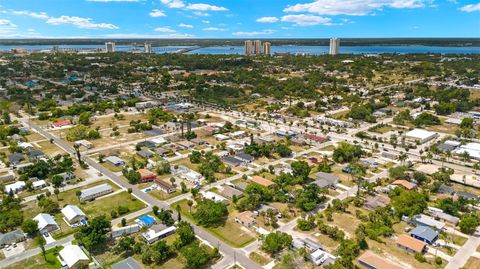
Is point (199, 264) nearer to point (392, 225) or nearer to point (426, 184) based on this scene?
point (392, 225)

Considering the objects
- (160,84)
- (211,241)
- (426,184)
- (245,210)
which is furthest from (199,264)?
(160,84)

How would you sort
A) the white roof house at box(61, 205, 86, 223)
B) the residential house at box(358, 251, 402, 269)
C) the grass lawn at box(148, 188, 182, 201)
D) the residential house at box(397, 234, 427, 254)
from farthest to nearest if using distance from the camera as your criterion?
the grass lawn at box(148, 188, 182, 201)
the white roof house at box(61, 205, 86, 223)
the residential house at box(397, 234, 427, 254)
the residential house at box(358, 251, 402, 269)

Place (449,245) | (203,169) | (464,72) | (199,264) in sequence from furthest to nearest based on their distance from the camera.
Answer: (464,72) → (203,169) → (449,245) → (199,264)

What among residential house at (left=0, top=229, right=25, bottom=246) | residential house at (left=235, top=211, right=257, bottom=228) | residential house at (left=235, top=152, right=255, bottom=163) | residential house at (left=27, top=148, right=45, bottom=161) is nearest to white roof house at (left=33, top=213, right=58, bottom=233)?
→ residential house at (left=0, top=229, right=25, bottom=246)

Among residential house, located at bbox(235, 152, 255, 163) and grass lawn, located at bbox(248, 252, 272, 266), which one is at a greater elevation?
residential house, located at bbox(235, 152, 255, 163)

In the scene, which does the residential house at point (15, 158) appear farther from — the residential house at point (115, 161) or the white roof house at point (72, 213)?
the white roof house at point (72, 213)

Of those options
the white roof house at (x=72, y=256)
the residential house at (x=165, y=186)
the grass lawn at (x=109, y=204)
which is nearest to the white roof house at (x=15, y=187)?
the grass lawn at (x=109, y=204)

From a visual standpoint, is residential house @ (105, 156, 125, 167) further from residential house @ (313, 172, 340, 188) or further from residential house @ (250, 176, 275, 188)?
residential house @ (313, 172, 340, 188)
